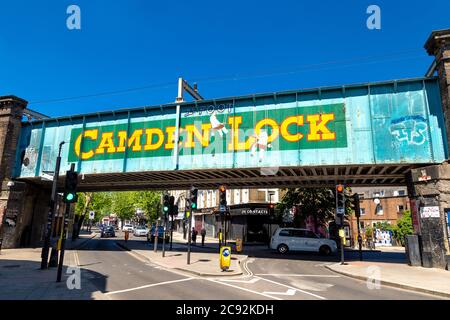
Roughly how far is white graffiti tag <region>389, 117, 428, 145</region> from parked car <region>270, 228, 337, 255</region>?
10.6 m

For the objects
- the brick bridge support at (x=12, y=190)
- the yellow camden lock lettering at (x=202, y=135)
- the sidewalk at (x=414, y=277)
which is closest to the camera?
the sidewalk at (x=414, y=277)

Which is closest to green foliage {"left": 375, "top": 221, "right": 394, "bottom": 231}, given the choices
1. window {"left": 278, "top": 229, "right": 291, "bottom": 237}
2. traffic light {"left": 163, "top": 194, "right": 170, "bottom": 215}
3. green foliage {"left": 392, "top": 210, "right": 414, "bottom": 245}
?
green foliage {"left": 392, "top": 210, "right": 414, "bottom": 245}

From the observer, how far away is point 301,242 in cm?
2483

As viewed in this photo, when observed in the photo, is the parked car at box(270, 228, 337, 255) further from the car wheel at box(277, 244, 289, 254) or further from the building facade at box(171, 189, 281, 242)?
the building facade at box(171, 189, 281, 242)

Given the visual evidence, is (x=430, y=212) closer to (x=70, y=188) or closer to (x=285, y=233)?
(x=285, y=233)

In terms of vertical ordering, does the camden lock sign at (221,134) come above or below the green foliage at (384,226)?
above

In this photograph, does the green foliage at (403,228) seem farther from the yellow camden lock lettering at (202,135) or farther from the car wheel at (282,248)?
the yellow camden lock lettering at (202,135)

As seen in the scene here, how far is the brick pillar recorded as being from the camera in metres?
24.5

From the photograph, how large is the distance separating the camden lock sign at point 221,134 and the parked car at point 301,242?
9.01 meters

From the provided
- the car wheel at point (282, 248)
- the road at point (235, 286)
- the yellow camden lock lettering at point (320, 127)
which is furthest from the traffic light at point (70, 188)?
the car wheel at point (282, 248)

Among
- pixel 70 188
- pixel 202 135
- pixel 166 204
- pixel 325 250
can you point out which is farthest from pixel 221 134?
pixel 325 250

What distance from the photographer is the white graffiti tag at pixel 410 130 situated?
16844 mm
